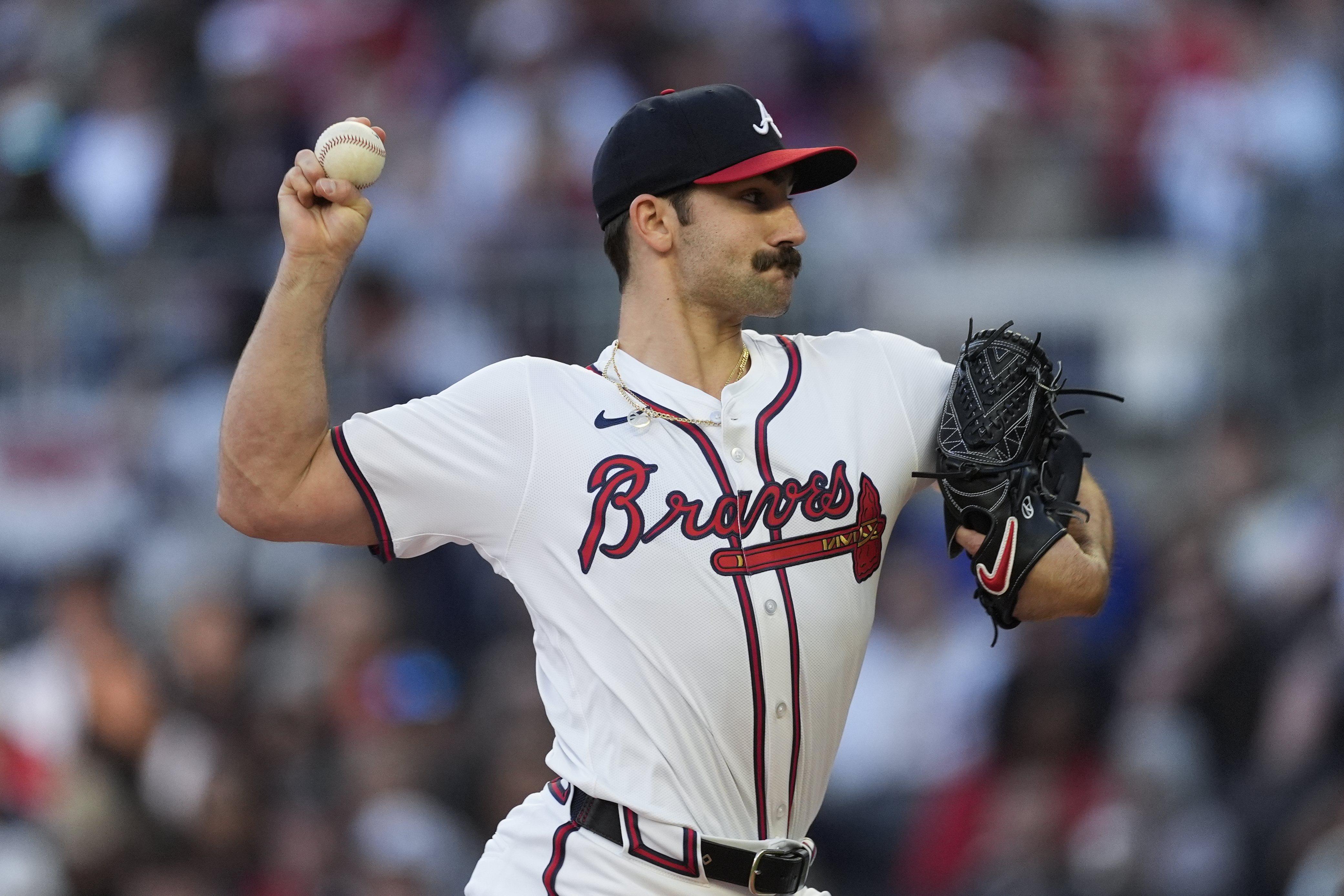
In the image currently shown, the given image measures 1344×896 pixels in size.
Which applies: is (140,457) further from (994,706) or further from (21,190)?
(994,706)

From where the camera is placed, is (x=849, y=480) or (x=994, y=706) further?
(x=994, y=706)

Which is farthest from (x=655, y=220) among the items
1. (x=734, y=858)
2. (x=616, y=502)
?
(x=734, y=858)

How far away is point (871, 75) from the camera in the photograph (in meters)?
10.1

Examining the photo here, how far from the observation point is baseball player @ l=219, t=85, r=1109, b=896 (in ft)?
11.2

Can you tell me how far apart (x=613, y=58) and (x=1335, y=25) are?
386cm

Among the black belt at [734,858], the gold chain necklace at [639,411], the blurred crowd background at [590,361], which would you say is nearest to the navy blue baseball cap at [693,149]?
the gold chain necklace at [639,411]

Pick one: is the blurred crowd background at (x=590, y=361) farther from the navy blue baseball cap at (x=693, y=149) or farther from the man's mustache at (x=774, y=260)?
the navy blue baseball cap at (x=693, y=149)

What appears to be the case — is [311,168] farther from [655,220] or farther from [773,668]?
[773,668]

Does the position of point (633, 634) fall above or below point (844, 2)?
below

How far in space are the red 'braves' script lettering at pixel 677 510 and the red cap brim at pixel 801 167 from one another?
Result: 602mm

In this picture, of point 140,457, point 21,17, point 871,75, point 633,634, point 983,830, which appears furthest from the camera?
point 21,17

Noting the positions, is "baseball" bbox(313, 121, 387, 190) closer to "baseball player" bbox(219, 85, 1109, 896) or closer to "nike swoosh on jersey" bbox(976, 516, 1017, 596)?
"baseball player" bbox(219, 85, 1109, 896)

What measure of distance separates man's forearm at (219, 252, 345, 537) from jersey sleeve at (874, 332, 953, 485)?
1.18m

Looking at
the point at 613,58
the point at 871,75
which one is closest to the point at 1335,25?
the point at 871,75
